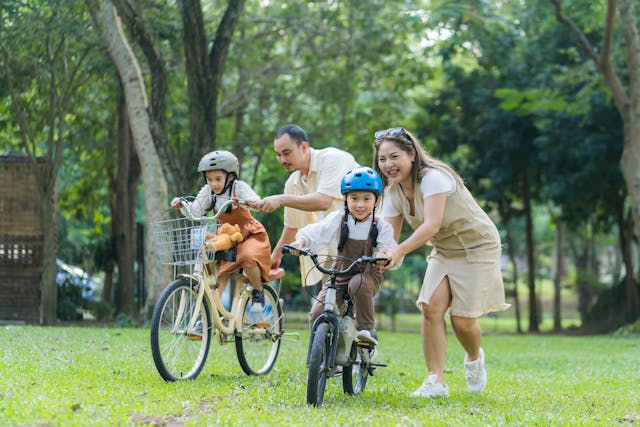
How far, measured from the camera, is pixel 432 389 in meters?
7.34

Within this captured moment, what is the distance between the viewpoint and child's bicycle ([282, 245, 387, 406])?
6.46m

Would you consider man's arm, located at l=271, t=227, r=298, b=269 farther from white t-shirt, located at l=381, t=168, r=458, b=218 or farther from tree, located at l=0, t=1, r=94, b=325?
tree, located at l=0, t=1, r=94, b=325

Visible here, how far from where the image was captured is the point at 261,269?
8422mm

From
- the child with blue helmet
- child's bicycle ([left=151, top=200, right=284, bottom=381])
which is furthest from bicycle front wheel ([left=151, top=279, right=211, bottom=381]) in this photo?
the child with blue helmet

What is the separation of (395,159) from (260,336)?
2265 mm

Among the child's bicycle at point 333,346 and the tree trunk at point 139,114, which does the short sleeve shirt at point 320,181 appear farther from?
the tree trunk at point 139,114

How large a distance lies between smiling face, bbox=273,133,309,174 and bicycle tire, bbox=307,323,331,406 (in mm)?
2012

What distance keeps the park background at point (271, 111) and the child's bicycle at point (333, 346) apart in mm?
3893

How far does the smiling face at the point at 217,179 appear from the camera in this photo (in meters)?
7.94

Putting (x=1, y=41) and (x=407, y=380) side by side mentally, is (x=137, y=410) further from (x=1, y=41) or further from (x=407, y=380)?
(x=1, y=41)

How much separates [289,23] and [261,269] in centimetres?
1594

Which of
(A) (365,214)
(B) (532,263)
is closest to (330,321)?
(A) (365,214)

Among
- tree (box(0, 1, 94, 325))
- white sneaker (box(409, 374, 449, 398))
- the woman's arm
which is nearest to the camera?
the woman's arm

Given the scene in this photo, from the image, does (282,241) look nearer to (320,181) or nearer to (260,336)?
(320,181)
